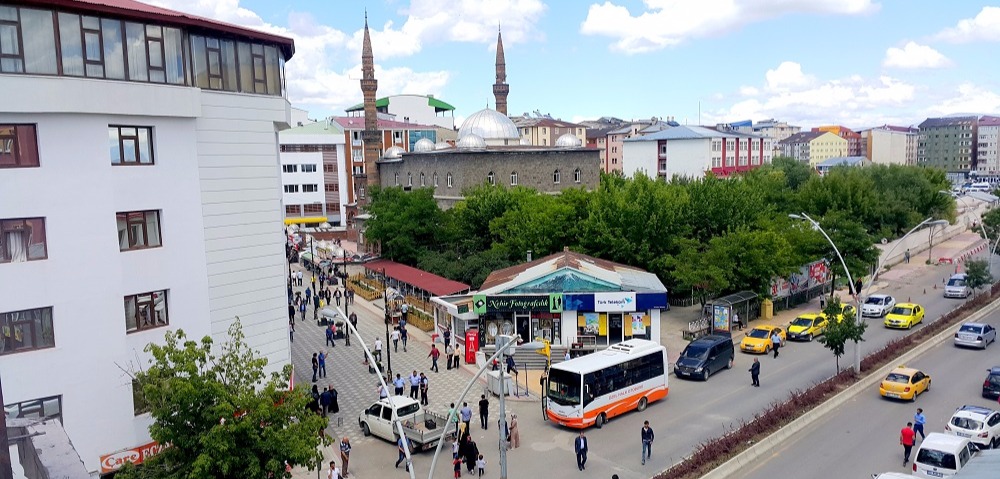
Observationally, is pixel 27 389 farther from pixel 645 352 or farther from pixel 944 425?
pixel 944 425

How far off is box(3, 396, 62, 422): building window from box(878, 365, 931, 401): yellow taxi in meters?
23.8

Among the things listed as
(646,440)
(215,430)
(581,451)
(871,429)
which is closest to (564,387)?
(581,451)

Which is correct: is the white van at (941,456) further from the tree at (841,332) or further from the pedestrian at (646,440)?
the tree at (841,332)

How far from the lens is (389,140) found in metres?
88.3

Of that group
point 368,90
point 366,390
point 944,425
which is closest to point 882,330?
point 944,425

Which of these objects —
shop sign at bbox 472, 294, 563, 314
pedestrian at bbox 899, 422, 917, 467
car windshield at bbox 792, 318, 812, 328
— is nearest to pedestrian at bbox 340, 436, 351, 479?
shop sign at bbox 472, 294, 563, 314

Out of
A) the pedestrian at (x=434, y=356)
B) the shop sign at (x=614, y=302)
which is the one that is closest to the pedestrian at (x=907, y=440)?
the shop sign at (x=614, y=302)

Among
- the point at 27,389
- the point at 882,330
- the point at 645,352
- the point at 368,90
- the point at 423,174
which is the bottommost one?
the point at 882,330

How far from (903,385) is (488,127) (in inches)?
1698

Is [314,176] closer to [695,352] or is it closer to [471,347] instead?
[471,347]

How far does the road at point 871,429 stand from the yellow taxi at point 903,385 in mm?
249

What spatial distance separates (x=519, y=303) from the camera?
96.7 feet

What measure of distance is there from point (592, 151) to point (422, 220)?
18371 mm

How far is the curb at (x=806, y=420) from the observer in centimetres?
1866
